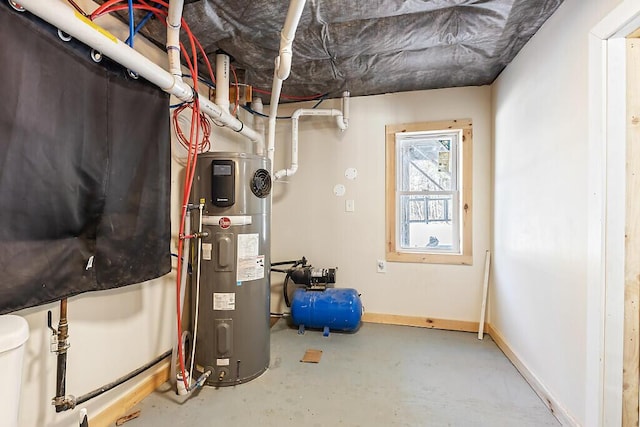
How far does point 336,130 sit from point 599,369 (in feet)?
8.50

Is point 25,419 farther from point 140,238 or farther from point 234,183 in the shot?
point 234,183

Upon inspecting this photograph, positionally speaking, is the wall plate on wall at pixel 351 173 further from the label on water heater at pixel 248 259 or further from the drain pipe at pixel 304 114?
the label on water heater at pixel 248 259

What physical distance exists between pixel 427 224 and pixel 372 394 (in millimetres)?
1725

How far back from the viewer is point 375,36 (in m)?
1.90

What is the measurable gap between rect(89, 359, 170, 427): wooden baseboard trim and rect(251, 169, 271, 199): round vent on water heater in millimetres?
1318

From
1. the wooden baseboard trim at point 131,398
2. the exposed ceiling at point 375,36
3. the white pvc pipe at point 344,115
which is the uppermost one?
the exposed ceiling at point 375,36

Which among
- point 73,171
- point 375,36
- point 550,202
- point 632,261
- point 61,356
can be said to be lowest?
point 61,356

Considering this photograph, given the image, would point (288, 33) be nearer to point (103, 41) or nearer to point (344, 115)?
point (103, 41)

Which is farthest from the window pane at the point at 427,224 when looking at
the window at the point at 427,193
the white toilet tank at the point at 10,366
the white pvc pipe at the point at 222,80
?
the white toilet tank at the point at 10,366

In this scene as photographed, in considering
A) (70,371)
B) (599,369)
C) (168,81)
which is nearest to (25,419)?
(70,371)

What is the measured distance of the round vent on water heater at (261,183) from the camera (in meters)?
1.99

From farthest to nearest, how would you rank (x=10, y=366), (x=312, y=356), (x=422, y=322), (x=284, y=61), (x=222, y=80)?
(x=422, y=322)
(x=312, y=356)
(x=222, y=80)
(x=284, y=61)
(x=10, y=366)

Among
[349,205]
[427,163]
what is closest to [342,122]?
[349,205]

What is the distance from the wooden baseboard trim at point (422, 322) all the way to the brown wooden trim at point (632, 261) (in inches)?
59.3
